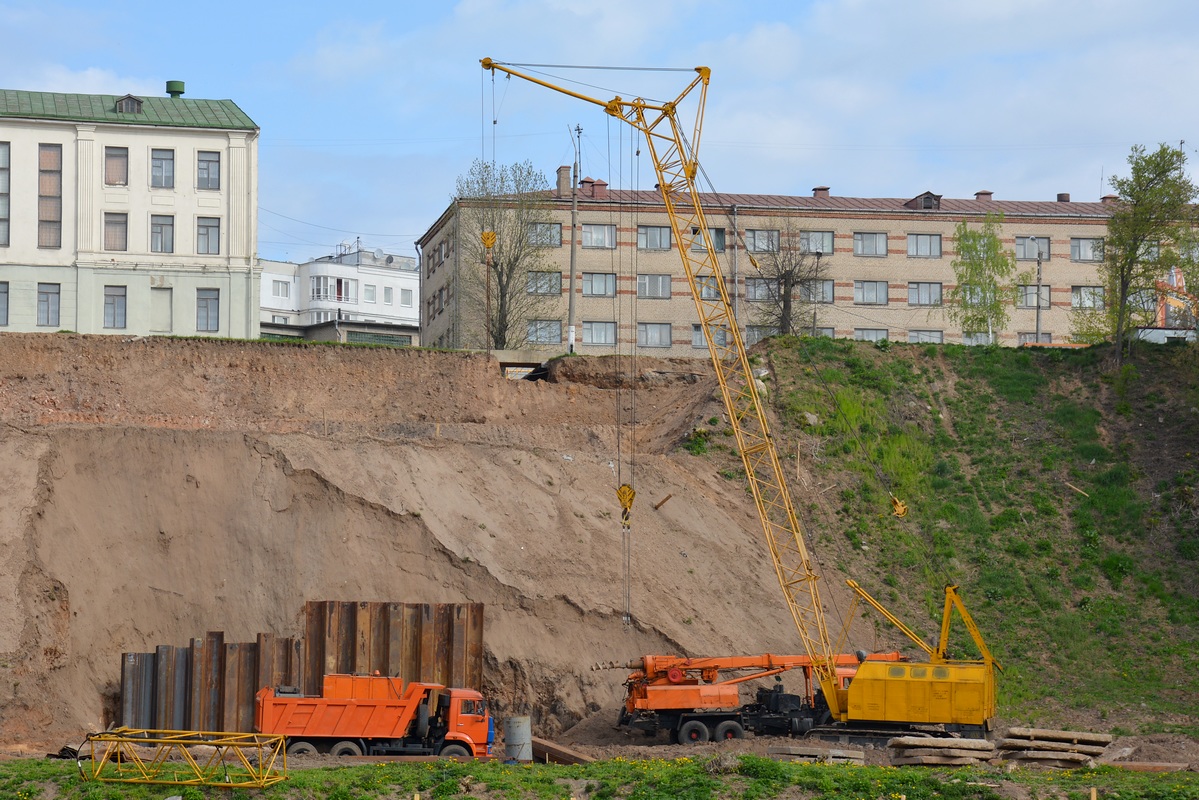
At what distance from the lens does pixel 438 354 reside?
50.1m

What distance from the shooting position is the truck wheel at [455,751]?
100ft

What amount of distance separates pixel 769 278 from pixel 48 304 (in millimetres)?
34740

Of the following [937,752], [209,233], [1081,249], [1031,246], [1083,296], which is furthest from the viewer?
[1081,249]

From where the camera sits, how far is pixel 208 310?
5328cm

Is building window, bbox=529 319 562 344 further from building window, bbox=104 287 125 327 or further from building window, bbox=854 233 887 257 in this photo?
building window, bbox=104 287 125 327

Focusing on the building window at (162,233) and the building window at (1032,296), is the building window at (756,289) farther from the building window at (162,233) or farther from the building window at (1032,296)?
the building window at (162,233)

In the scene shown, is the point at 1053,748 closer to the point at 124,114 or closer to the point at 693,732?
the point at 693,732

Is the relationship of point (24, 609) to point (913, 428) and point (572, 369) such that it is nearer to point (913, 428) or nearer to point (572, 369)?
point (572, 369)

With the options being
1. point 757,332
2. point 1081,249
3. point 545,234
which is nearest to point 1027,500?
point 757,332

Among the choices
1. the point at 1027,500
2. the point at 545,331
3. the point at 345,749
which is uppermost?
the point at 545,331

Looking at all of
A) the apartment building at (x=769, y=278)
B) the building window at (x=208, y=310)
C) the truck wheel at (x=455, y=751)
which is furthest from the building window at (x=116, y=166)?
the truck wheel at (x=455, y=751)

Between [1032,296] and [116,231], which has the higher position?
[1032,296]

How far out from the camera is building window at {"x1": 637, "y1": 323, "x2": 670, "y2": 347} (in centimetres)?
7062

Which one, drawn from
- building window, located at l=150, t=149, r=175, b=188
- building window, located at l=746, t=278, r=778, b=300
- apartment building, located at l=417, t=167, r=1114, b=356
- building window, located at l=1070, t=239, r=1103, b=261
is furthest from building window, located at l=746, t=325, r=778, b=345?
building window, located at l=150, t=149, r=175, b=188
